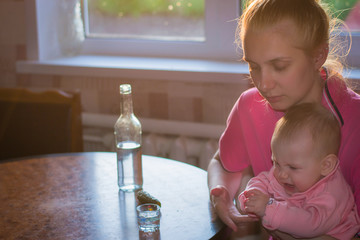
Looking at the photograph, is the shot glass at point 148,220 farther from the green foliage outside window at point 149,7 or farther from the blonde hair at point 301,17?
the green foliage outside window at point 149,7

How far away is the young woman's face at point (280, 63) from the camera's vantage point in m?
1.19

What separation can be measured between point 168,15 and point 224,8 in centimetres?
29

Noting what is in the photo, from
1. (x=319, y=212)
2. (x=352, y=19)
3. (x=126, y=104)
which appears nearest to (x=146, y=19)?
(x=352, y=19)

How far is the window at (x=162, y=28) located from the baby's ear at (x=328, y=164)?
1315mm

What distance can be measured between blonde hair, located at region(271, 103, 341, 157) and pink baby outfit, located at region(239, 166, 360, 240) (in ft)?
0.23

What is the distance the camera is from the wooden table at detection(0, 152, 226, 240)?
1198 millimetres

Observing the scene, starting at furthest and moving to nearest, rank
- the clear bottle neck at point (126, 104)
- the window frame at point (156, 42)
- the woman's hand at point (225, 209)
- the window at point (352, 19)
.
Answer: the window frame at point (156, 42) → the window at point (352, 19) → the clear bottle neck at point (126, 104) → the woman's hand at point (225, 209)

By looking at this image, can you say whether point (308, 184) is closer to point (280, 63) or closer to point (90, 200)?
point (280, 63)

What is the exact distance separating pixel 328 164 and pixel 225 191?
28cm

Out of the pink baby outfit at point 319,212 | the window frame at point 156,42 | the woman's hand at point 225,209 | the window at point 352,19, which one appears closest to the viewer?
the pink baby outfit at point 319,212

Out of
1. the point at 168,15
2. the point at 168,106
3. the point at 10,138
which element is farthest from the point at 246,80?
the point at 10,138

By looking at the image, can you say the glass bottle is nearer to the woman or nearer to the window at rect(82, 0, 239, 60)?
the woman

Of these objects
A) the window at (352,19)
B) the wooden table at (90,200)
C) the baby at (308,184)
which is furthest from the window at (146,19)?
the baby at (308,184)

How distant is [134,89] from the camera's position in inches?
91.7
